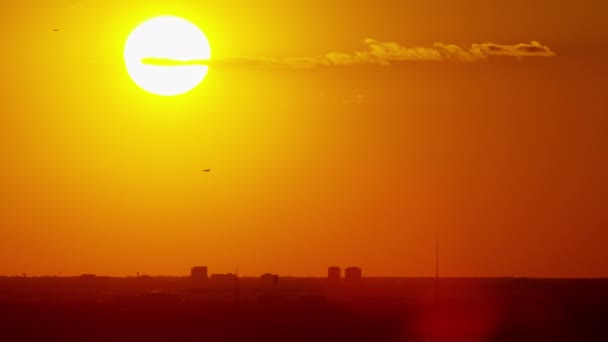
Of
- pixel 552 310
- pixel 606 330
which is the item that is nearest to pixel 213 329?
pixel 606 330

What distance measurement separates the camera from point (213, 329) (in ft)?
296

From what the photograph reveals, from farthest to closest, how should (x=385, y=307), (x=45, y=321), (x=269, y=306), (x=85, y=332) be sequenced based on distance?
(x=385, y=307), (x=269, y=306), (x=45, y=321), (x=85, y=332)

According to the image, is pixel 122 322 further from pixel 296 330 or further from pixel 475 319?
pixel 475 319

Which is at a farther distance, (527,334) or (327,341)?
(527,334)

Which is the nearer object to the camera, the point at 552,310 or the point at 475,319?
the point at 475,319

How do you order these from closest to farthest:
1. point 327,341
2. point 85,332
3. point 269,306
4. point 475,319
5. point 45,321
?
point 327,341
point 85,332
point 45,321
point 475,319
point 269,306

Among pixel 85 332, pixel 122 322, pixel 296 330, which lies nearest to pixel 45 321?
pixel 122 322

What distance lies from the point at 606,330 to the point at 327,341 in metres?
25.5

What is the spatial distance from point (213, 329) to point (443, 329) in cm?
1596

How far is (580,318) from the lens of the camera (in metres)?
113

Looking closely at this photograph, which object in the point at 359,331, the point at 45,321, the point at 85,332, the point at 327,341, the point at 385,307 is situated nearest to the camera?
the point at 327,341

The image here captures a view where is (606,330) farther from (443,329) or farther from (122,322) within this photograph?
(122,322)

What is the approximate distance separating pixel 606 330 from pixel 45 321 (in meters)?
40.5

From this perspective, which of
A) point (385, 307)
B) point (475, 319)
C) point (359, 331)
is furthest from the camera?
point (385, 307)
